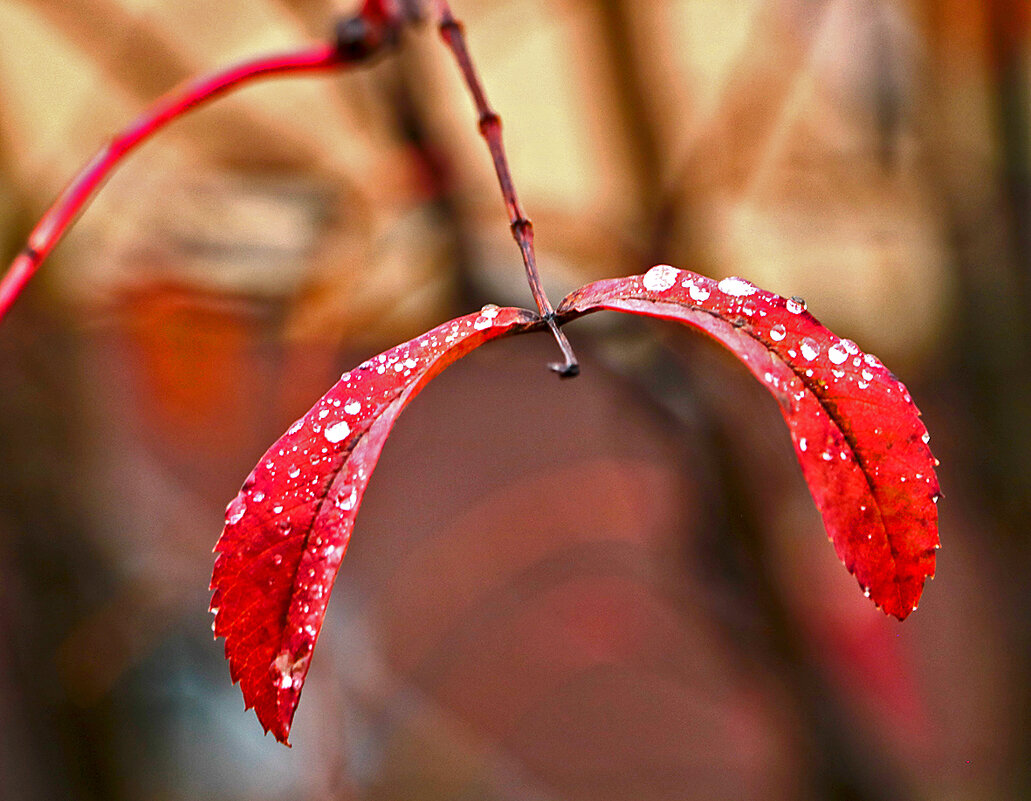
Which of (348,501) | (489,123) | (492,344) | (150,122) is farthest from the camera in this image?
(492,344)

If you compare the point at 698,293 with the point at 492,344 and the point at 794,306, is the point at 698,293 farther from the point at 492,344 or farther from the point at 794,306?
the point at 492,344

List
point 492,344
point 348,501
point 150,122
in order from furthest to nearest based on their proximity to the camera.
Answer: point 492,344 → point 150,122 → point 348,501

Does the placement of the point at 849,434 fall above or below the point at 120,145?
below

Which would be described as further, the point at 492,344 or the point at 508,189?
the point at 492,344

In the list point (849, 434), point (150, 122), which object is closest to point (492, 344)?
point (150, 122)

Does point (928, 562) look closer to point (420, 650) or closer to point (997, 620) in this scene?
point (997, 620)

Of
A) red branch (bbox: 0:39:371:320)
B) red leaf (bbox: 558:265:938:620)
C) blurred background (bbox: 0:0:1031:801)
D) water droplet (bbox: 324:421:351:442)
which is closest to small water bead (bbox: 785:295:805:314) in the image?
red leaf (bbox: 558:265:938:620)

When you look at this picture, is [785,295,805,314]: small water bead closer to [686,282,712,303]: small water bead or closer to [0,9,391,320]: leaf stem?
[686,282,712,303]: small water bead

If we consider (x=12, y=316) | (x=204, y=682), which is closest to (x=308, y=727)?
(x=204, y=682)
